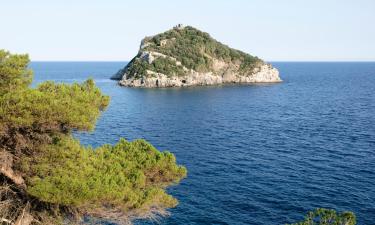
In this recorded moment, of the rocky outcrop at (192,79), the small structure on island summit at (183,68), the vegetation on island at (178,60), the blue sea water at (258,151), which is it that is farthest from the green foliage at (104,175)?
the vegetation on island at (178,60)

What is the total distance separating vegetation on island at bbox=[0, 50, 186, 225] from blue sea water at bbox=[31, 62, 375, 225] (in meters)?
21.1

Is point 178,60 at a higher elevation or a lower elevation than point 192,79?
higher

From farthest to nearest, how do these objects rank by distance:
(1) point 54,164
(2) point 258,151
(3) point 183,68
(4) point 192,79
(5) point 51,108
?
1. (3) point 183,68
2. (4) point 192,79
3. (2) point 258,151
4. (1) point 54,164
5. (5) point 51,108

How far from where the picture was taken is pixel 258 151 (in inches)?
2515

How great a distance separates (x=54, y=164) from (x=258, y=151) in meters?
50.3

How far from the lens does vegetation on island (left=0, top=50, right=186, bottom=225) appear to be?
15.9 m

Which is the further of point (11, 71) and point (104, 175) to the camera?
point (104, 175)

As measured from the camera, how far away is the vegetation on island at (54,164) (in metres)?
15.9

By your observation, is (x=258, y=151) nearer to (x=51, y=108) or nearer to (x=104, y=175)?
(x=104, y=175)

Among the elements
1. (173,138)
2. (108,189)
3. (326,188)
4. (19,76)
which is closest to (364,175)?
(326,188)

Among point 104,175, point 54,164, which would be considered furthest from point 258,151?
point 54,164

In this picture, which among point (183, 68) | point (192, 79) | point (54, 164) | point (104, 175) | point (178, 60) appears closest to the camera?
point (54, 164)

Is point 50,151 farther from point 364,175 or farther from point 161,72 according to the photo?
point 161,72

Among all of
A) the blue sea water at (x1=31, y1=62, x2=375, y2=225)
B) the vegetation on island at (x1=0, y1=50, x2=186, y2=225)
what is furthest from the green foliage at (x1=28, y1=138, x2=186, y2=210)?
the blue sea water at (x1=31, y1=62, x2=375, y2=225)
